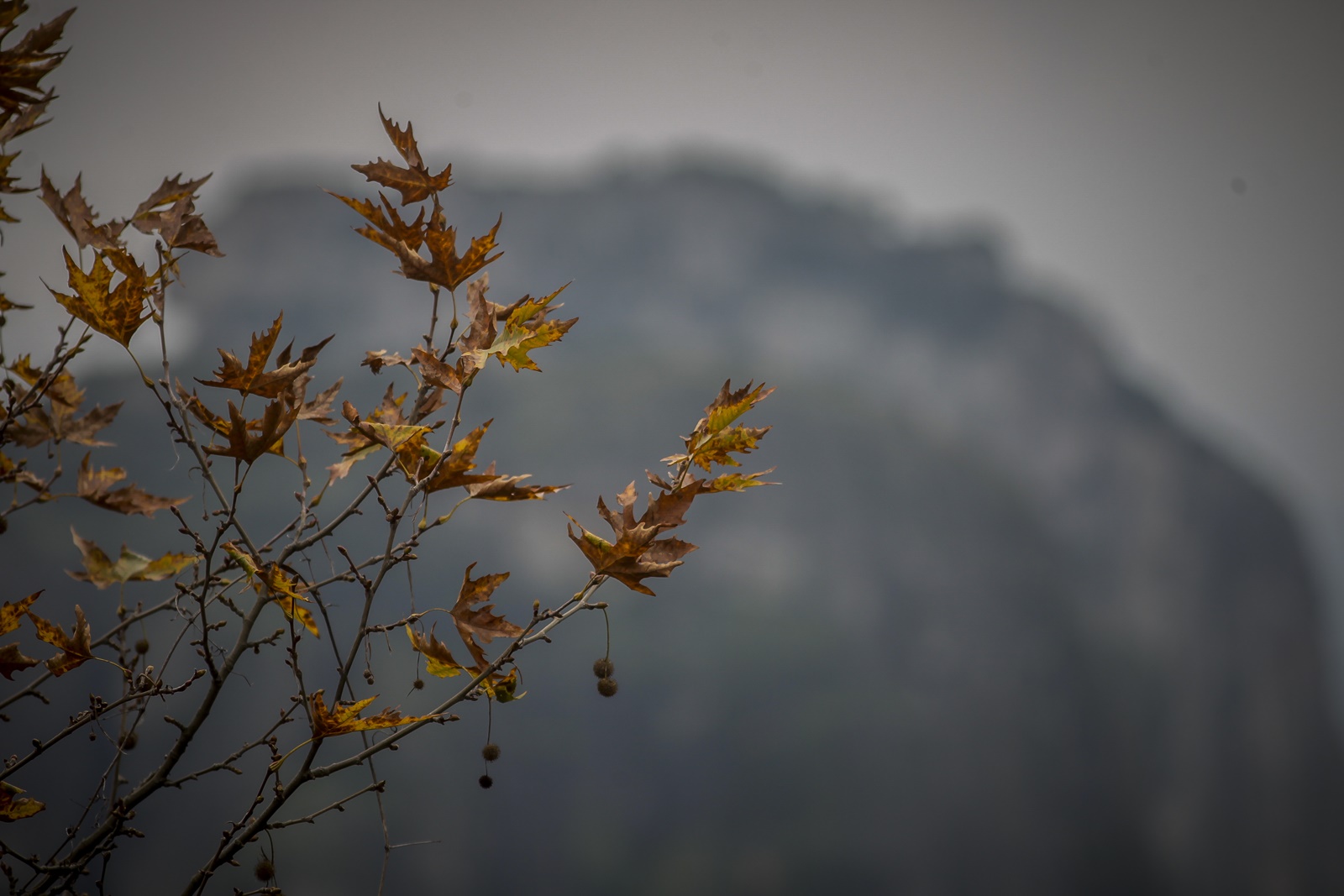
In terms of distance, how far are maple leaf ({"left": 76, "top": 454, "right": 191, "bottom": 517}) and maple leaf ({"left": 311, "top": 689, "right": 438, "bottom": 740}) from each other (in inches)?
15.2

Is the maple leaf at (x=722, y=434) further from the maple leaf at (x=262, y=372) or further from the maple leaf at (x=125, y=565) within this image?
the maple leaf at (x=125, y=565)

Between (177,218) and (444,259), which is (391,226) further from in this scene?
(177,218)

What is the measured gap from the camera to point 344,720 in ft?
2.93

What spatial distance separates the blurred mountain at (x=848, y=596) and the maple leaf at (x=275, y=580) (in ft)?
71.0

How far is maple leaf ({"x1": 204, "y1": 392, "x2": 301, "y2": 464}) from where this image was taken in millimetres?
865

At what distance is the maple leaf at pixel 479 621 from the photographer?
3.12 ft

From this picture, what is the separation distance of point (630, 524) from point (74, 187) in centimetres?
87

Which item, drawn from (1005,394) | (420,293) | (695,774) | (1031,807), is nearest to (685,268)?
(420,293)

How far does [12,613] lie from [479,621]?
0.61 m

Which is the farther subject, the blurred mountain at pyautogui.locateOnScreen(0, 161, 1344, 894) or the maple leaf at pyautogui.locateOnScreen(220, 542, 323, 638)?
the blurred mountain at pyautogui.locateOnScreen(0, 161, 1344, 894)

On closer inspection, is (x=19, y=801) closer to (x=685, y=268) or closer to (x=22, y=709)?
(x=22, y=709)

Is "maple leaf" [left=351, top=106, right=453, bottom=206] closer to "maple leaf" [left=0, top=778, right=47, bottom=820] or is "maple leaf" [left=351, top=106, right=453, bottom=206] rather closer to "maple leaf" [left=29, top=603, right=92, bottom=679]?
"maple leaf" [left=29, top=603, right=92, bottom=679]

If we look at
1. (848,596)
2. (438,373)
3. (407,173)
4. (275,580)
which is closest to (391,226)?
(407,173)

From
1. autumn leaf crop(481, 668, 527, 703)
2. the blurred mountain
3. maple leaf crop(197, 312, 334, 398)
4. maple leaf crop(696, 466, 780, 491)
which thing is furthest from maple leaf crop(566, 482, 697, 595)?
the blurred mountain
